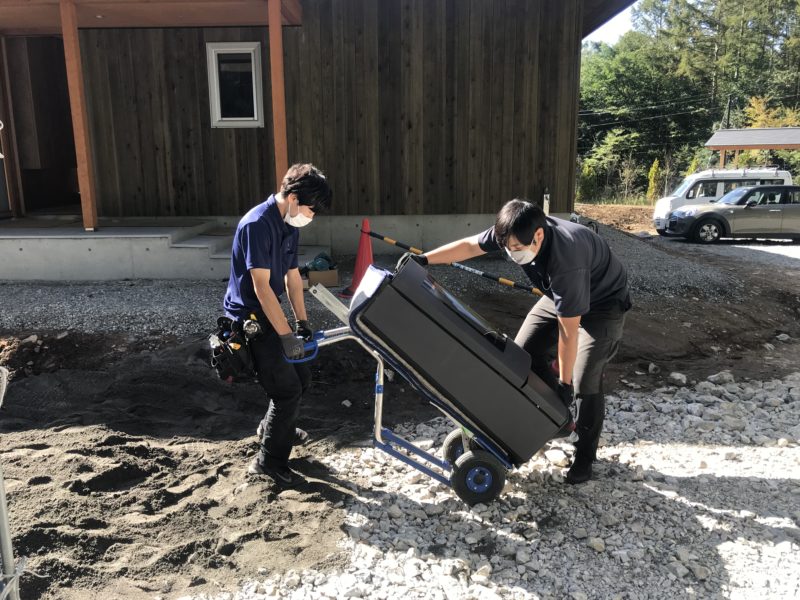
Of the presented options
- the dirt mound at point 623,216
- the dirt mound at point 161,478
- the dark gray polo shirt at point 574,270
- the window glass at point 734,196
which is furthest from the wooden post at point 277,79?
the dirt mound at point 623,216

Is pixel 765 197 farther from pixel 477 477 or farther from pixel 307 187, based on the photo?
pixel 307 187

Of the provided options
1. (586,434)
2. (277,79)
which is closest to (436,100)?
(277,79)

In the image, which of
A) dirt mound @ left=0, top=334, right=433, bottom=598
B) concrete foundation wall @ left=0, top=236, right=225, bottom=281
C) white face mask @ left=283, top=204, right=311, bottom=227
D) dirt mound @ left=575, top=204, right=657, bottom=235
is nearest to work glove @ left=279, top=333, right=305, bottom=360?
white face mask @ left=283, top=204, right=311, bottom=227

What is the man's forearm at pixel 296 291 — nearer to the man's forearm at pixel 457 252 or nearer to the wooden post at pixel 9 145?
the man's forearm at pixel 457 252

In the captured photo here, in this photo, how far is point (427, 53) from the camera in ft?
28.7

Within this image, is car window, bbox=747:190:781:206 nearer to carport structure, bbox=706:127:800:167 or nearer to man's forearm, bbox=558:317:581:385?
carport structure, bbox=706:127:800:167

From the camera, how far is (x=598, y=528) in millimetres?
3223

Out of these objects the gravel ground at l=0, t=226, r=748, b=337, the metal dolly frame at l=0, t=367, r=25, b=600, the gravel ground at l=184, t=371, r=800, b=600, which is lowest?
the gravel ground at l=184, t=371, r=800, b=600

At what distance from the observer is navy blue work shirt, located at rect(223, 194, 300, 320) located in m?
3.14

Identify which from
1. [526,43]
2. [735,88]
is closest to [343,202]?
[526,43]

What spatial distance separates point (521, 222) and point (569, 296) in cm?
43

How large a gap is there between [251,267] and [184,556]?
140cm

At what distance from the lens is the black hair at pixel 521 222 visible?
9.70ft

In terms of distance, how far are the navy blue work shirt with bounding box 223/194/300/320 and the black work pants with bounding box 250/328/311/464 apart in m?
0.19
